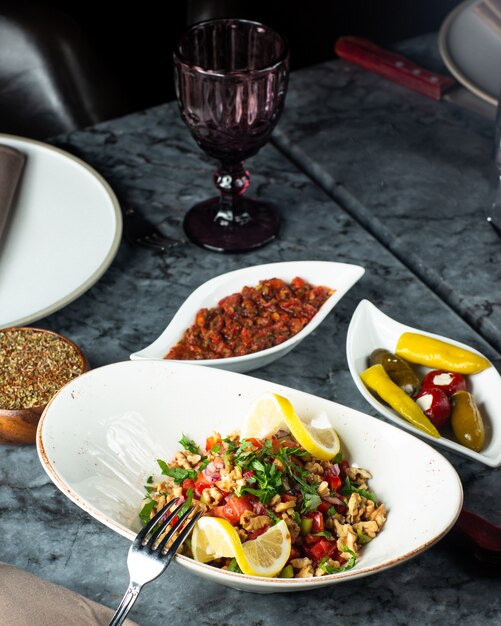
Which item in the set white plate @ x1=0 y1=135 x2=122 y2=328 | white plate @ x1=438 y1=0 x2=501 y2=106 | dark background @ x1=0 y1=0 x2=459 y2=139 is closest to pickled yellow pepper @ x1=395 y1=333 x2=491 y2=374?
white plate @ x1=0 y1=135 x2=122 y2=328

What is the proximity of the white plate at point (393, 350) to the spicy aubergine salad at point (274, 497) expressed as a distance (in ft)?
0.46

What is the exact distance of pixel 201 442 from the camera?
1.30 metres

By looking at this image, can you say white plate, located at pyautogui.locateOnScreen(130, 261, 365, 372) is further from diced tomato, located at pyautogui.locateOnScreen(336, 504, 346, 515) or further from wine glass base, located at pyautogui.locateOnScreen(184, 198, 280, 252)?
diced tomato, located at pyautogui.locateOnScreen(336, 504, 346, 515)

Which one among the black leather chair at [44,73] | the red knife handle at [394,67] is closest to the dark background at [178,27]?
the black leather chair at [44,73]

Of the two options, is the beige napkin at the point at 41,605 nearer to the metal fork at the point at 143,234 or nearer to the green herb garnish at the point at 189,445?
the green herb garnish at the point at 189,445

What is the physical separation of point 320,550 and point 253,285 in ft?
1.89

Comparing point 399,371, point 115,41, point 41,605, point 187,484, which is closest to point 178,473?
point 187,484

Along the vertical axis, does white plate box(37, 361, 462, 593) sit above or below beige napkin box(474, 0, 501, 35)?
below

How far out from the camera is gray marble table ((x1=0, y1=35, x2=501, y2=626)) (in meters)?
1.17

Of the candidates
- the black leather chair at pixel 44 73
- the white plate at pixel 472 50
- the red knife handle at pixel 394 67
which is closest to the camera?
the white plate at pixel 472 50

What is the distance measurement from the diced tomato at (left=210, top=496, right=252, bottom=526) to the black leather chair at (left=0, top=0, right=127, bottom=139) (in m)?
1.65

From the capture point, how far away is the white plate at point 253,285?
142cm

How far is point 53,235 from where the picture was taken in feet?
5.72

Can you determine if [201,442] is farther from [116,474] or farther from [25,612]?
[25,612]
